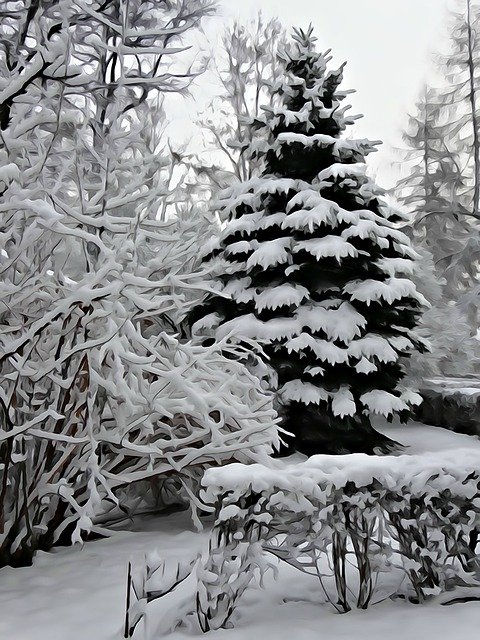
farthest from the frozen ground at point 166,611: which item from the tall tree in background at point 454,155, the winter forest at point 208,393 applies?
the tall tree in background at point 454,155

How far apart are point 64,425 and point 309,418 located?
496cm

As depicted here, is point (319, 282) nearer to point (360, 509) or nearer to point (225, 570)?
point (360, 509)

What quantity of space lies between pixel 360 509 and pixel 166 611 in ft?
4.11

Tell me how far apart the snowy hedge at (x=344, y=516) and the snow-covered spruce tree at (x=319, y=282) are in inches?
204

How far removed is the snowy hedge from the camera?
359cm

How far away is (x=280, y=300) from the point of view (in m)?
9.09

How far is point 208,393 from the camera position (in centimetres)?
558

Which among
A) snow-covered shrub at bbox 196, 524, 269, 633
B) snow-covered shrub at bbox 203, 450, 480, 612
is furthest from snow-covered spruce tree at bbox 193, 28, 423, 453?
snow-covered shrub at bbox 196, 524, 269, 633

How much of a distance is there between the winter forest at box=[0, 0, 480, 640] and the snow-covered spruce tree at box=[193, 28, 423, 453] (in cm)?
4

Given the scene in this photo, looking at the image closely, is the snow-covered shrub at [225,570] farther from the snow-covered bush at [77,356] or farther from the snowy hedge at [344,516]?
the snow-covered bush at [77,356]

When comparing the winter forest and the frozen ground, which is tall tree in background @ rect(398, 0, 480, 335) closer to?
the winter forest

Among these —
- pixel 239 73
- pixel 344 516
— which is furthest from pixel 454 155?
pixel 344 516

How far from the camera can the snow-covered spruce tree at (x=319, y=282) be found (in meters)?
9.17

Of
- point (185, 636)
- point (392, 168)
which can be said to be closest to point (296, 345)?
point (185, 636)
